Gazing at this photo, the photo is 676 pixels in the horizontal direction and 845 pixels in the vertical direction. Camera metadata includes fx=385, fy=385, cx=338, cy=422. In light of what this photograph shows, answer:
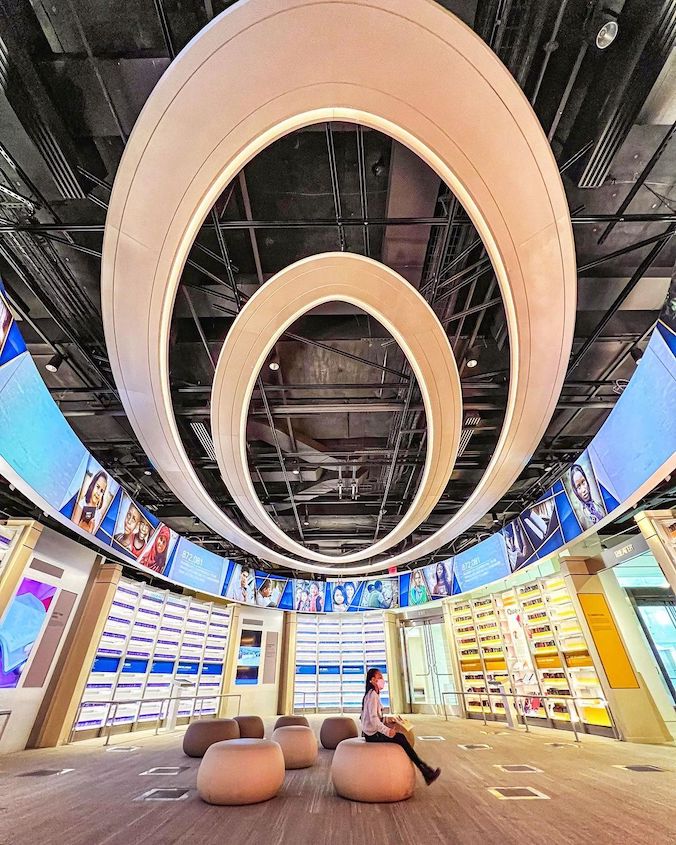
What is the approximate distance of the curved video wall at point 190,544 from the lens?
448 centimetres

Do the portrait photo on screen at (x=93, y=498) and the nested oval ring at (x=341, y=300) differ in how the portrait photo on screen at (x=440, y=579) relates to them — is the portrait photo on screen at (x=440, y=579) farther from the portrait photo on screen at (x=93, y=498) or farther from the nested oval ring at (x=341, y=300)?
the portrait photo on screen at (x=93, y=498)

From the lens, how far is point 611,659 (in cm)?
793

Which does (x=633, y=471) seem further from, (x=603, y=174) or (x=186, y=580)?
(x=186, y=580)

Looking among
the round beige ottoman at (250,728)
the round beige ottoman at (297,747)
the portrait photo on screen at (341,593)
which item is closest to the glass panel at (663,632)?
the round beige ottoman at (297,747)

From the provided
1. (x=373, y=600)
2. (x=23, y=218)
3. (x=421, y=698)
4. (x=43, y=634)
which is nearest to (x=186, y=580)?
(x=43, y=634)

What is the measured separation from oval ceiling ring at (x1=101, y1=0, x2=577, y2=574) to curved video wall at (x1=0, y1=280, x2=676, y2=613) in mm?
1067

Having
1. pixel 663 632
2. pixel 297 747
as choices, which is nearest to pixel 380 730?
pixel 297 747

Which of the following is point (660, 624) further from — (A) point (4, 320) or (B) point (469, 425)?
(A) point (4, 320)

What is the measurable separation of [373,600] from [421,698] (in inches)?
148

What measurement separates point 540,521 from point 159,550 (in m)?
8.91

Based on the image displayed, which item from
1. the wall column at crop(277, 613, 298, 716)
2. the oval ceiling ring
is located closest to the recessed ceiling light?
the oval ceiling ring

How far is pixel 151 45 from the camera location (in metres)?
3.61

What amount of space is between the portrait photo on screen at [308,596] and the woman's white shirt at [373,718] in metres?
11.8

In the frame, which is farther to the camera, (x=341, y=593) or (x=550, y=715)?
(x=341, y=593)
